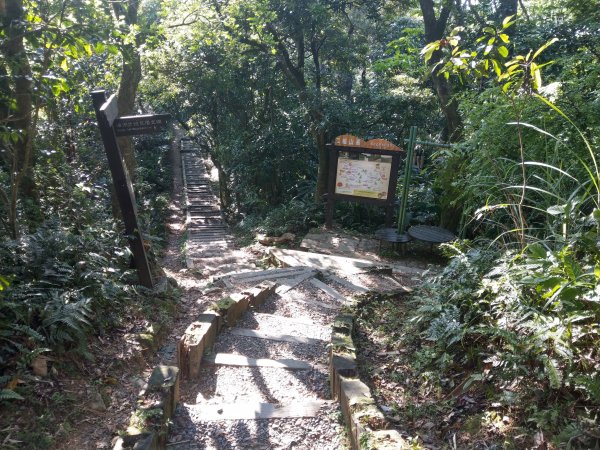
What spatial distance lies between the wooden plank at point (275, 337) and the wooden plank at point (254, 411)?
1.11 m

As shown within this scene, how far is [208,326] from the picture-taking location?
4.15 meters

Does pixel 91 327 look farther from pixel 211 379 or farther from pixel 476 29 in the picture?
pixel 476 29

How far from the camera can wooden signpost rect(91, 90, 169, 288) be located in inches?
195

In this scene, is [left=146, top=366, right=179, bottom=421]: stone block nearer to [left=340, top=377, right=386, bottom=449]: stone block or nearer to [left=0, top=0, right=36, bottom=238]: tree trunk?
[left=340, top=377, right=386, bottom=449]: stone block

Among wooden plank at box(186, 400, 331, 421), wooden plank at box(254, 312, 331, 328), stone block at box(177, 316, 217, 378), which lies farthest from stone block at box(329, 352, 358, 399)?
wooden plank at box(254, 312, 331, 328)

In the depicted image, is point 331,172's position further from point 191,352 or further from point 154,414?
point 154,414

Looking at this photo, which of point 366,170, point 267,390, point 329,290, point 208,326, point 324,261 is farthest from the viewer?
point 366,170

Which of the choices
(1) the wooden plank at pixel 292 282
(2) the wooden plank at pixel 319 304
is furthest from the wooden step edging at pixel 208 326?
(2) the wooden plank at pixel 319 304

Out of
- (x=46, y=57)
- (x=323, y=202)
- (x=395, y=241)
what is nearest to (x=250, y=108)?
(x=323, y=202)

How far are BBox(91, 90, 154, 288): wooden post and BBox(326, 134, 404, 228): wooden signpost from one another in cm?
435

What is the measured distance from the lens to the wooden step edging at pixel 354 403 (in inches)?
97.8

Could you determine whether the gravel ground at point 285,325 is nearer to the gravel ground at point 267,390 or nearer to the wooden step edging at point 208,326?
the gravel ground at point 267,390

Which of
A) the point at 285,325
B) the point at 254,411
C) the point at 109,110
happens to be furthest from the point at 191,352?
the point at 109,110

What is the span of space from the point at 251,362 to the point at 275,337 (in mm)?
567
